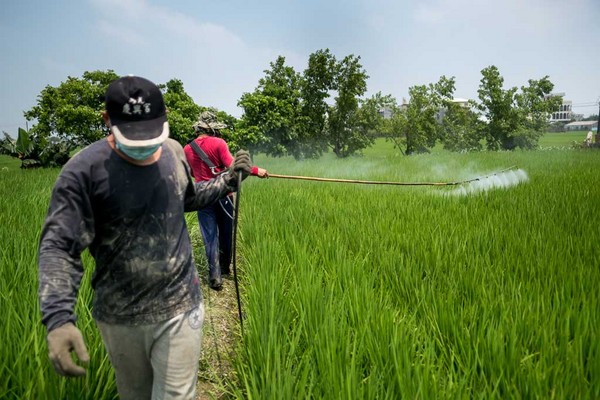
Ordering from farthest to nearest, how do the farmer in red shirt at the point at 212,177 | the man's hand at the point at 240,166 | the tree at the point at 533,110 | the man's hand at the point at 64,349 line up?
the tree at the point at 533,110, the farmer in red shirt at the point at 212,177, the man's hand at the point at 240,166, the man's hand at the point at 64,349

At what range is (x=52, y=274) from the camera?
103 cm

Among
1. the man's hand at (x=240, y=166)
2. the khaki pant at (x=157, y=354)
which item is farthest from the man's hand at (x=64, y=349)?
the man's hand at (x=240, y=166)

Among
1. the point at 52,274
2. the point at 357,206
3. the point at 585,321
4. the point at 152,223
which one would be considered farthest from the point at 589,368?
the point at 357,206

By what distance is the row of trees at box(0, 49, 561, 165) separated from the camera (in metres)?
21.5

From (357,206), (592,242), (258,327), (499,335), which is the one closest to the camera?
(499,335)

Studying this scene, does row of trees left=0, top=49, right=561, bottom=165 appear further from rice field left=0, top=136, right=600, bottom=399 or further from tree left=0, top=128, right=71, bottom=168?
rice field left=0, top=136, right=600, bottom=399

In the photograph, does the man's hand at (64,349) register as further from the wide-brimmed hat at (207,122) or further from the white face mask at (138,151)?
the wide-brimmed hat at (207,122)

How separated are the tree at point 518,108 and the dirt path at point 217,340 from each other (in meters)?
27.7

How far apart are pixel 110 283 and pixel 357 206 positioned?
4259 mm

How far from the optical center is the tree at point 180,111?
820 inches

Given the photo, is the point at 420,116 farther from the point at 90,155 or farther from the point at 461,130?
the point at 90,155

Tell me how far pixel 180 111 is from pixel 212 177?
23407 millimetres

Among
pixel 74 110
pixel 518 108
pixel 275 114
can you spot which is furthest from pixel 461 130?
pixel 74 110

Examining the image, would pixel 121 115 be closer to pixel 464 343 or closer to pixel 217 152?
pixel 464 343
